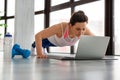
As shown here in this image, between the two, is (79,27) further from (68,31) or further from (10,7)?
(10,7)

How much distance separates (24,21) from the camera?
5.67m

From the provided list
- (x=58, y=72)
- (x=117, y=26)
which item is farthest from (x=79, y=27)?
(x=117, y=26)

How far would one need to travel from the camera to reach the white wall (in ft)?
18.5

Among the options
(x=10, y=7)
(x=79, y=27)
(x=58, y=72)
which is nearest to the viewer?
(x=58, y=72)

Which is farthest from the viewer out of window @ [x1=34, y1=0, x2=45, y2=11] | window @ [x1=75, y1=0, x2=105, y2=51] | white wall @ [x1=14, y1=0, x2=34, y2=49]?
window @ [x1=34, y1=0, x2=45, y2=11]

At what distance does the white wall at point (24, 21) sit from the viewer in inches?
222

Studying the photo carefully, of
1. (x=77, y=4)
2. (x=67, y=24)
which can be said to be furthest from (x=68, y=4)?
(x=67, y=24)

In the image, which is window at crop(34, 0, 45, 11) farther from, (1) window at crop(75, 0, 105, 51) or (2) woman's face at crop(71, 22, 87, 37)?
(2) woman's face at crop(71, 22, 87, 37)

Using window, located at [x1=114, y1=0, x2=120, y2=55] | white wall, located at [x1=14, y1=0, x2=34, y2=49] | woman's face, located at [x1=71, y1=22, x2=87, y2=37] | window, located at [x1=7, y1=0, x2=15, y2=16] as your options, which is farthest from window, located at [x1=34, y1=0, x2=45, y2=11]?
woman's face, located at [x1=71, y1=22, x2=87, y2=37]

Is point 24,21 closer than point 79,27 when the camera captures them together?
No

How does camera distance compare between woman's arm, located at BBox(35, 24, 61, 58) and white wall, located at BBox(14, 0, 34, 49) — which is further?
white wall, located at BBox(14, 0, 34, 49)

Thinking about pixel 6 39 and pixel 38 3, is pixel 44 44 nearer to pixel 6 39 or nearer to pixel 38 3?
pixel 6 39

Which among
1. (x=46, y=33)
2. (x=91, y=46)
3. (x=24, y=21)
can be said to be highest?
(x=24, y=21)

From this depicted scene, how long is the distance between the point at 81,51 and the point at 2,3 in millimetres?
6877
